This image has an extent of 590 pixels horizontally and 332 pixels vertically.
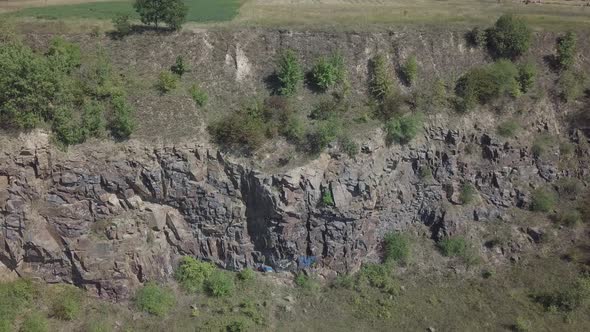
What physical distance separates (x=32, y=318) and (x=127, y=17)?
2165 cm

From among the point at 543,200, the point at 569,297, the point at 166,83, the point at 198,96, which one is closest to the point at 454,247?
the point at 569,297

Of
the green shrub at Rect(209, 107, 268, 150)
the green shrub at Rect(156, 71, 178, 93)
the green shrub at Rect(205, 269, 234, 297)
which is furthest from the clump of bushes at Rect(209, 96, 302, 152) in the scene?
the green shrub at Rect(205, 269, 234, 297)

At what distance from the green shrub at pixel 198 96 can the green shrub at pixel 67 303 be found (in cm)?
1422

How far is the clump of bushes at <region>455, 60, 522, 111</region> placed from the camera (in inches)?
1455

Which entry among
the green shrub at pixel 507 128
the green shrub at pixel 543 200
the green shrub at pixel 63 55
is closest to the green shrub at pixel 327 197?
the green shrub at pixel 507 128

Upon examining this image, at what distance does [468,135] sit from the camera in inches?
1459

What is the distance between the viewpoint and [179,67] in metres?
35.9

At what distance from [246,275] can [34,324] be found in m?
12.5

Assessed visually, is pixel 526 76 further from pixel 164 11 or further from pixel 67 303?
pixel 67 303

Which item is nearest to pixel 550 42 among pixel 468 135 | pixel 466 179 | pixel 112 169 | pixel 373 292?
pixel 468 135

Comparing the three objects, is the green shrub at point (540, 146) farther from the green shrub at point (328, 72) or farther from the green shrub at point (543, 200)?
the green shrub at point (328, 72)

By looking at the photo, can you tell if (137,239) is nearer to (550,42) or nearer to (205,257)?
(205,257)

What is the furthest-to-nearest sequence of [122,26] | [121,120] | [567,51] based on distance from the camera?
[567,51], [122,26], [121,120]

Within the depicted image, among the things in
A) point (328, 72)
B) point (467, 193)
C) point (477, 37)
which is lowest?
point (467, 193)
